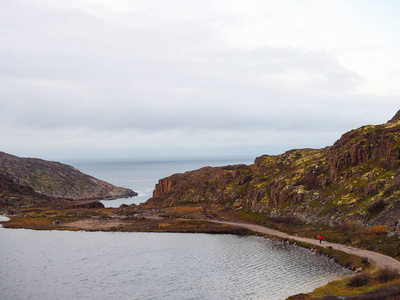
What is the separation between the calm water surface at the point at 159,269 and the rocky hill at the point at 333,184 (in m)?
20.4

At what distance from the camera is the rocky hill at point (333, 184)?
93.2 metres

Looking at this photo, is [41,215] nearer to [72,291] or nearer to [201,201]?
[201,201]

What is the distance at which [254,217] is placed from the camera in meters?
130

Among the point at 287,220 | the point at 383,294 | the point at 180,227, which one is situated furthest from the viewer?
the point at 180,227

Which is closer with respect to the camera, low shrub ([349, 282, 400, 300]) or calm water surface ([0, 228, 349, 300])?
low shrub ([349, 282, 400, 300])

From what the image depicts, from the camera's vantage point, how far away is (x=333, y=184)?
11500 centimetres

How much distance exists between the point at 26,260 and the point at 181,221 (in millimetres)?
58376

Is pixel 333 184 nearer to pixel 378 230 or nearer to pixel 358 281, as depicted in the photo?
pixel 378 230

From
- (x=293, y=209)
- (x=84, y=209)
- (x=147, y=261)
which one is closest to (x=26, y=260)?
(x=147, y=261)

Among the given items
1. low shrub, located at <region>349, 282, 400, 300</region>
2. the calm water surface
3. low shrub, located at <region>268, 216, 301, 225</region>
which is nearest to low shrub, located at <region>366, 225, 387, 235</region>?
the calm water surface

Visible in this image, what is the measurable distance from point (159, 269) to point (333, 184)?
66.1m

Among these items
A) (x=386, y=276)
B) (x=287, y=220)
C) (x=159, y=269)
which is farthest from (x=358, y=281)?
(x=287, y=220)

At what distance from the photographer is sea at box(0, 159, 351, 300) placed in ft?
193

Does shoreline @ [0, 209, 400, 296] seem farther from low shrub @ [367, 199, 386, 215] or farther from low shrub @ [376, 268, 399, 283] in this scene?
low shrub @ [376, 268, 399, 283]
